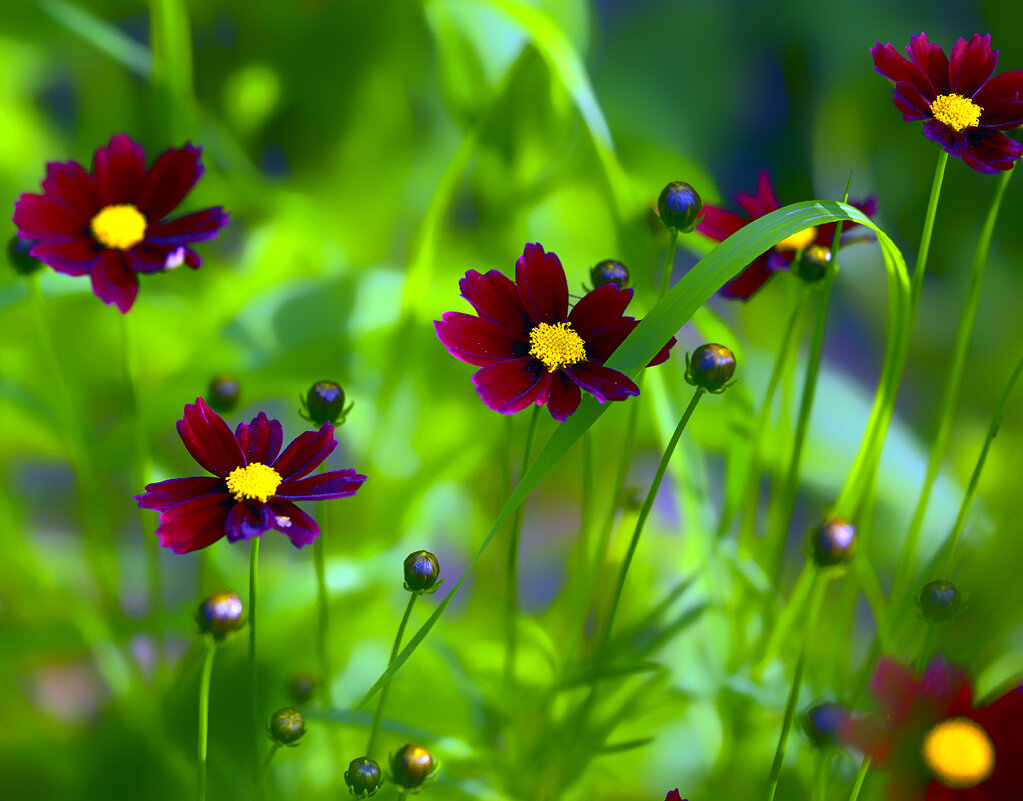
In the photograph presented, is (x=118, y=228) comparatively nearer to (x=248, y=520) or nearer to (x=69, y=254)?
(x=69, y=254)

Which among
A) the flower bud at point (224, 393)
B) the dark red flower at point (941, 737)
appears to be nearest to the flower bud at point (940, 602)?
the dark red flower at point (941, 737)

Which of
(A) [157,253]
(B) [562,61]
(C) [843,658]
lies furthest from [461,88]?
(C) [843,658]

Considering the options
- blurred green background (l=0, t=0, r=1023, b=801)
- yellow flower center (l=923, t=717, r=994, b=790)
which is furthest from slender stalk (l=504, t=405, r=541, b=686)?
yellow flower center (l=923, t=717, r=994, b=790)

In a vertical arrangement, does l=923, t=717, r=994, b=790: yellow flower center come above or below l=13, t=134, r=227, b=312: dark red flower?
below

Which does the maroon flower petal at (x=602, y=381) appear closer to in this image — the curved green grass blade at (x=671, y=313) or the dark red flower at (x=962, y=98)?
the curved green grass blade at (x=671, y=313)

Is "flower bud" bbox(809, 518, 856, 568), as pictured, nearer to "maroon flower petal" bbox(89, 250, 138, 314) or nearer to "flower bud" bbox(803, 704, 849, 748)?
"flower bud" bbox(803, 704, 849, 748)
